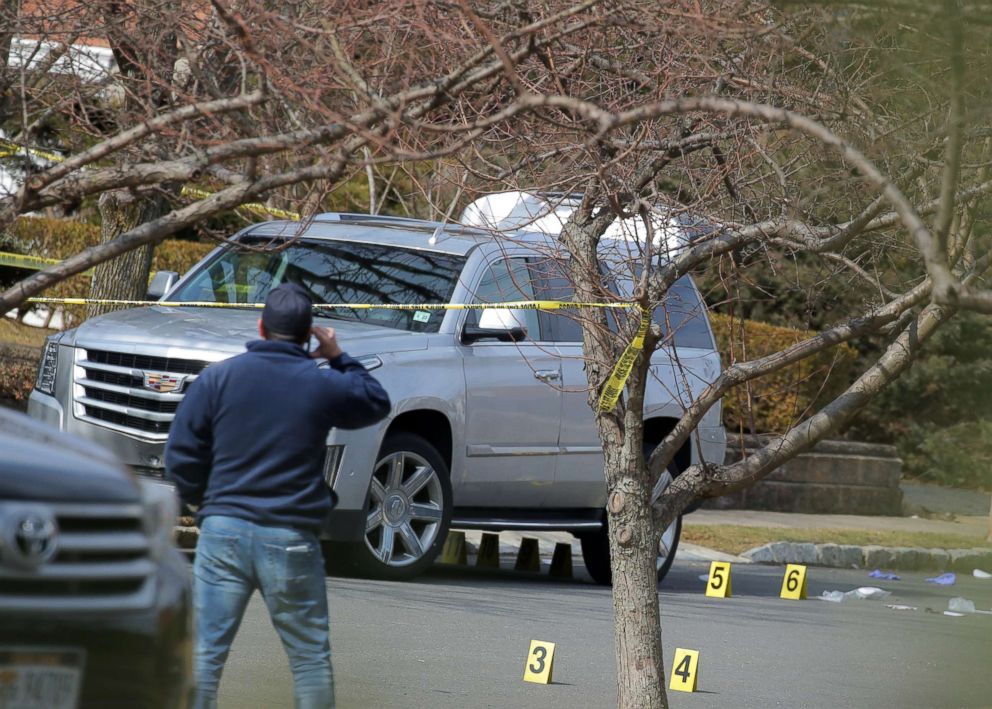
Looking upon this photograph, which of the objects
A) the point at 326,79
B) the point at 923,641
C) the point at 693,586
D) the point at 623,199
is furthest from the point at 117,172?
the point at 693,586

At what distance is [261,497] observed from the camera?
5.25 metres

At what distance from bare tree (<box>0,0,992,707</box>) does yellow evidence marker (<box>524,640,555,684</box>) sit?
1.54m

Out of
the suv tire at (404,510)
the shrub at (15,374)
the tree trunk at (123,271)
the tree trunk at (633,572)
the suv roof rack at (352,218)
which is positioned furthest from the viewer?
the shrub at (15,374)

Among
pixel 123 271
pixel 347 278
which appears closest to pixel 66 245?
pixel 123 271

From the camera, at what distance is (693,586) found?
12.9 metres

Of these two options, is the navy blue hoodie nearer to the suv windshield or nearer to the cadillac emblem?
the cadillac emblem

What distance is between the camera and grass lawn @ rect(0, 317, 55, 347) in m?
16.4

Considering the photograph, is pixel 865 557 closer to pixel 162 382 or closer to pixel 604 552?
pixel 604 552

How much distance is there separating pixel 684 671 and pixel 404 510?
2.53 m

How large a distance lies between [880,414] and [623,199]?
65.3 feet

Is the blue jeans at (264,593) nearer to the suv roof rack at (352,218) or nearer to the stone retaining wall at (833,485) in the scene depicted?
the suv roof rack at (352,218)

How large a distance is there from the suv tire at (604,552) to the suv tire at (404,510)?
2.19m

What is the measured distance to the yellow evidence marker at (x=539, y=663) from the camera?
7914 mm

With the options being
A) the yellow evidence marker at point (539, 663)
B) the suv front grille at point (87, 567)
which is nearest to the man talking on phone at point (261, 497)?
the suv front grille at point (87, 567)
